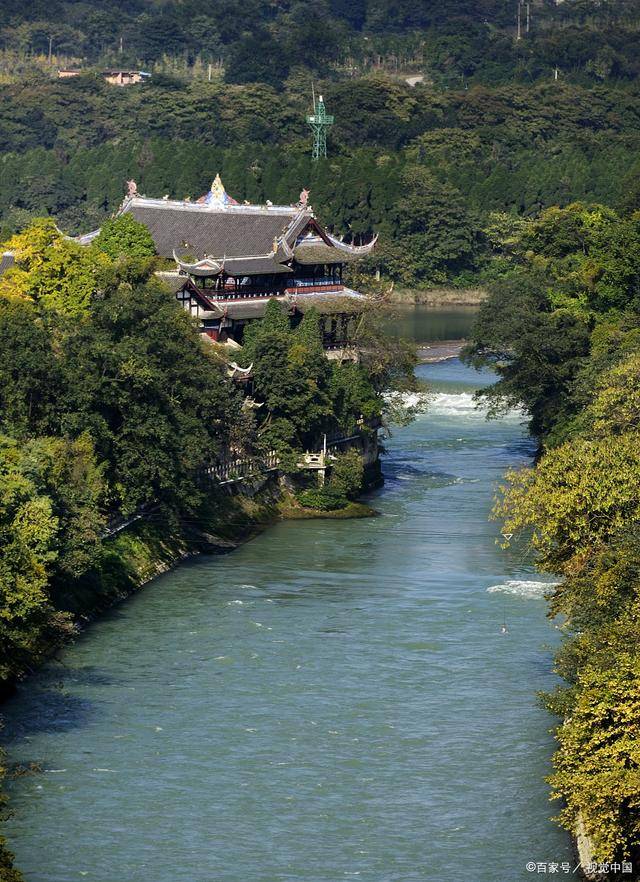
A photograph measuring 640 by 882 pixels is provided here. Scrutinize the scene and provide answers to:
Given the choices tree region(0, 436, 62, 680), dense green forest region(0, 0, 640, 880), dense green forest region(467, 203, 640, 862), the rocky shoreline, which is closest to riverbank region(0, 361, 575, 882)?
tree region(0, 436, 62, 680)

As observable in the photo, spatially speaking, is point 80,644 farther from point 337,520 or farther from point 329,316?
point 329,316

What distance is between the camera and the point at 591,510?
161 ft

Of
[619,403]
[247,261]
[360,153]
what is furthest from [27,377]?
[360,153]

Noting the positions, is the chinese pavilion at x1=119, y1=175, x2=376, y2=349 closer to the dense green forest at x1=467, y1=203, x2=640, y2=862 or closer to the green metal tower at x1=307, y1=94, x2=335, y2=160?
the dense green forest at x1=467, y1=203, x2=640, y2=862

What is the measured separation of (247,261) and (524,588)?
24.6 metres

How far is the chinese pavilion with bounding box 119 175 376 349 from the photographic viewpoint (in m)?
78.8

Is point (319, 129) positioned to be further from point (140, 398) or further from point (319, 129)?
point (140, 398)

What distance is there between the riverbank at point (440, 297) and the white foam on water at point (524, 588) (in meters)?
76.8

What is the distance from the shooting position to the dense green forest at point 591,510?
3850 cm

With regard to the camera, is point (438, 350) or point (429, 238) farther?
point (429, 238)

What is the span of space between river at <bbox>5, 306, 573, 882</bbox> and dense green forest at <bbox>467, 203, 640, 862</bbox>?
226 cm

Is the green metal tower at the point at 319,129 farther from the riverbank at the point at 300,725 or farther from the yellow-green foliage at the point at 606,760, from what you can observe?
the yellow-green foliage at the point at 606,760

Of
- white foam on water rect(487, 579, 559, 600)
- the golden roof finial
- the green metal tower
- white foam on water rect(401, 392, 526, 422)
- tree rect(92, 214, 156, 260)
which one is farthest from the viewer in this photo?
the green metal tower

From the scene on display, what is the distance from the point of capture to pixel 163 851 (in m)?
41.7
